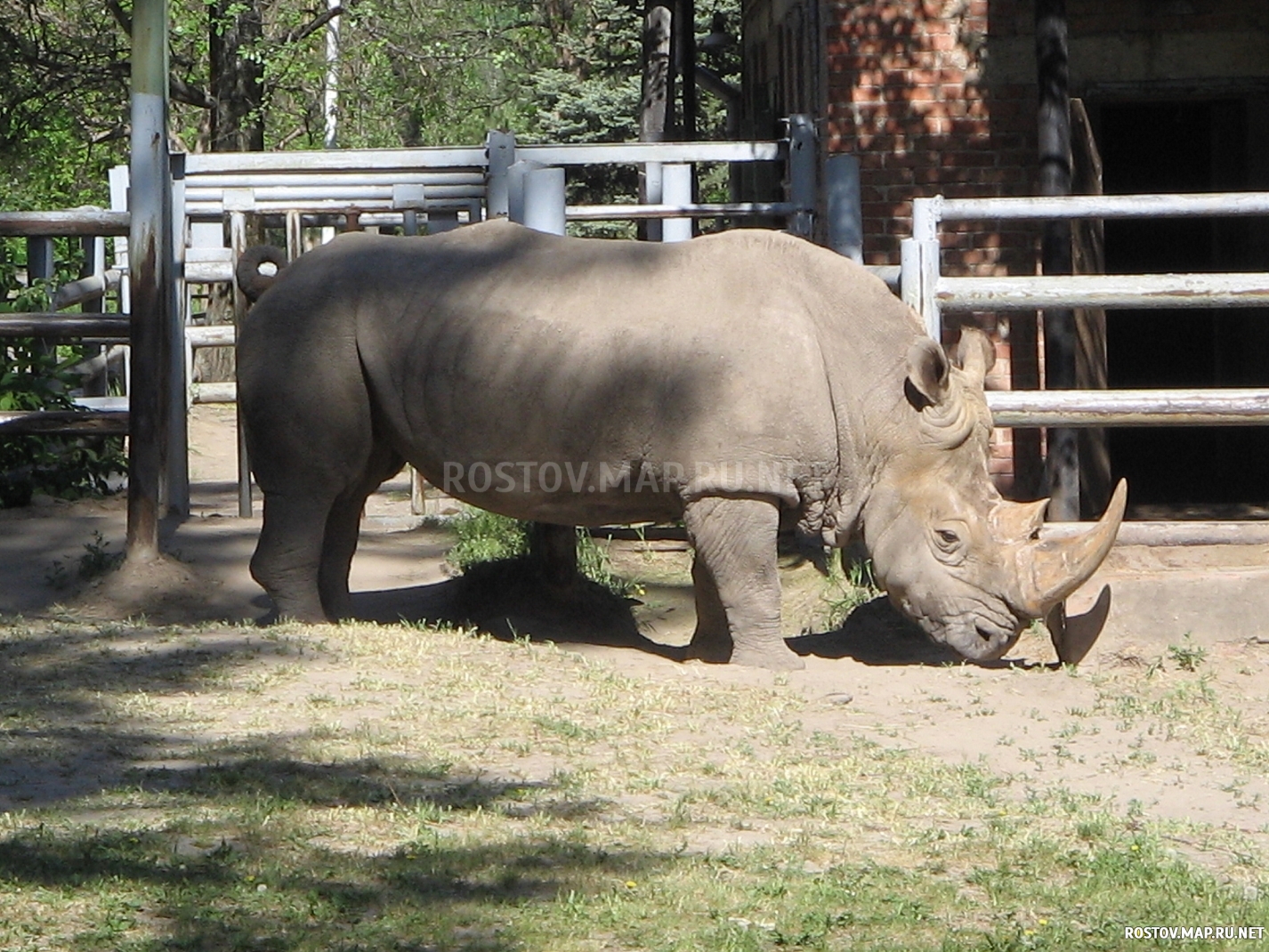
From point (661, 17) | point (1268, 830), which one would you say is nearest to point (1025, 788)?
point (1268, 830)

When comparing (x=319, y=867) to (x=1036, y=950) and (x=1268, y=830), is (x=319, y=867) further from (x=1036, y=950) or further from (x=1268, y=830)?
(x=1268, y=830)

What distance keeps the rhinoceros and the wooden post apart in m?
1.36

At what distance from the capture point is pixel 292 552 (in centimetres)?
790

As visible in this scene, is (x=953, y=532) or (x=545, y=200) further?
(x=545, y=200)

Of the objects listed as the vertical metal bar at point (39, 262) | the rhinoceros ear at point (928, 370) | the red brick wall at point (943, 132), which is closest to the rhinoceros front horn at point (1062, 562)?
the rhinoceros ear at point (928, 370)

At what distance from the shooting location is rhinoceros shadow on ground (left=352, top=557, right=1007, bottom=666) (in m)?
8.12

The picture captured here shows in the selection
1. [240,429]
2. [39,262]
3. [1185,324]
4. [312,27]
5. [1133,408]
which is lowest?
[240,429]

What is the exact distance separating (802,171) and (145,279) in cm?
388

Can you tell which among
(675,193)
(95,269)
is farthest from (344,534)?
(95,269)

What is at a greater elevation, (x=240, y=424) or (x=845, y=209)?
(x=845, y=209)

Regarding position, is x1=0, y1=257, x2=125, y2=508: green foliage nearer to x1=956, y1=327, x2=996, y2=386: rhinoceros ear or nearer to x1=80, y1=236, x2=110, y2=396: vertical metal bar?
x1=80, y1=236, x2=110, y2=396: vertical metal bar

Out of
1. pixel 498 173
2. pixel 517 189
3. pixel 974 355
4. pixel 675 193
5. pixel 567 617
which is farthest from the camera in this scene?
pixel 675 193

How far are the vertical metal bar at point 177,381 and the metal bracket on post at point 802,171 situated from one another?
11.4 feet

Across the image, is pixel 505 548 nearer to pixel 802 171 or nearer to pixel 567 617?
pixel 567 617
